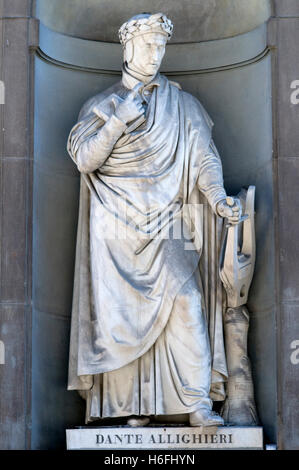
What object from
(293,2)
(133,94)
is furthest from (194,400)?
(293,2)

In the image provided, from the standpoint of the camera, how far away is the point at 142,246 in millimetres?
12250

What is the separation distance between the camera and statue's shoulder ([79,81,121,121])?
12656 mm

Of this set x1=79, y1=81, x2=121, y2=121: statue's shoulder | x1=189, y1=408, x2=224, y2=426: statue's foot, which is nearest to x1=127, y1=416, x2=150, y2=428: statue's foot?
x1=189, y1=408, x2=224, y2=426: statue's foot

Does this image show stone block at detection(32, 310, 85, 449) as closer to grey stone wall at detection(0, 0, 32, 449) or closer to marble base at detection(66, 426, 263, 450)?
grey stone wall at detection(0, 0, 32, 449)

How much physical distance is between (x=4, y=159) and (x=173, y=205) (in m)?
1.29

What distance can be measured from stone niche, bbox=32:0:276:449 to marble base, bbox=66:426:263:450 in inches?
12.0

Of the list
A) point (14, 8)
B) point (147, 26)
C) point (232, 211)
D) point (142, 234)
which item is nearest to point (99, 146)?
point (142, 234)

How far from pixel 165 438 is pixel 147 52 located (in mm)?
2834

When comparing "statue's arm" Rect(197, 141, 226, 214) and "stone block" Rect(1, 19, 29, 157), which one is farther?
"stone block" Rect(1, 19, 29, 157)

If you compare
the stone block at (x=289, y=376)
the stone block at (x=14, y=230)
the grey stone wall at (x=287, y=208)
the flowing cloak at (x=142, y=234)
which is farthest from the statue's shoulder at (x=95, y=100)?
the stone block at (x=289, y=376)

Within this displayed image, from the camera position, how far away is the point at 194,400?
12023mm
